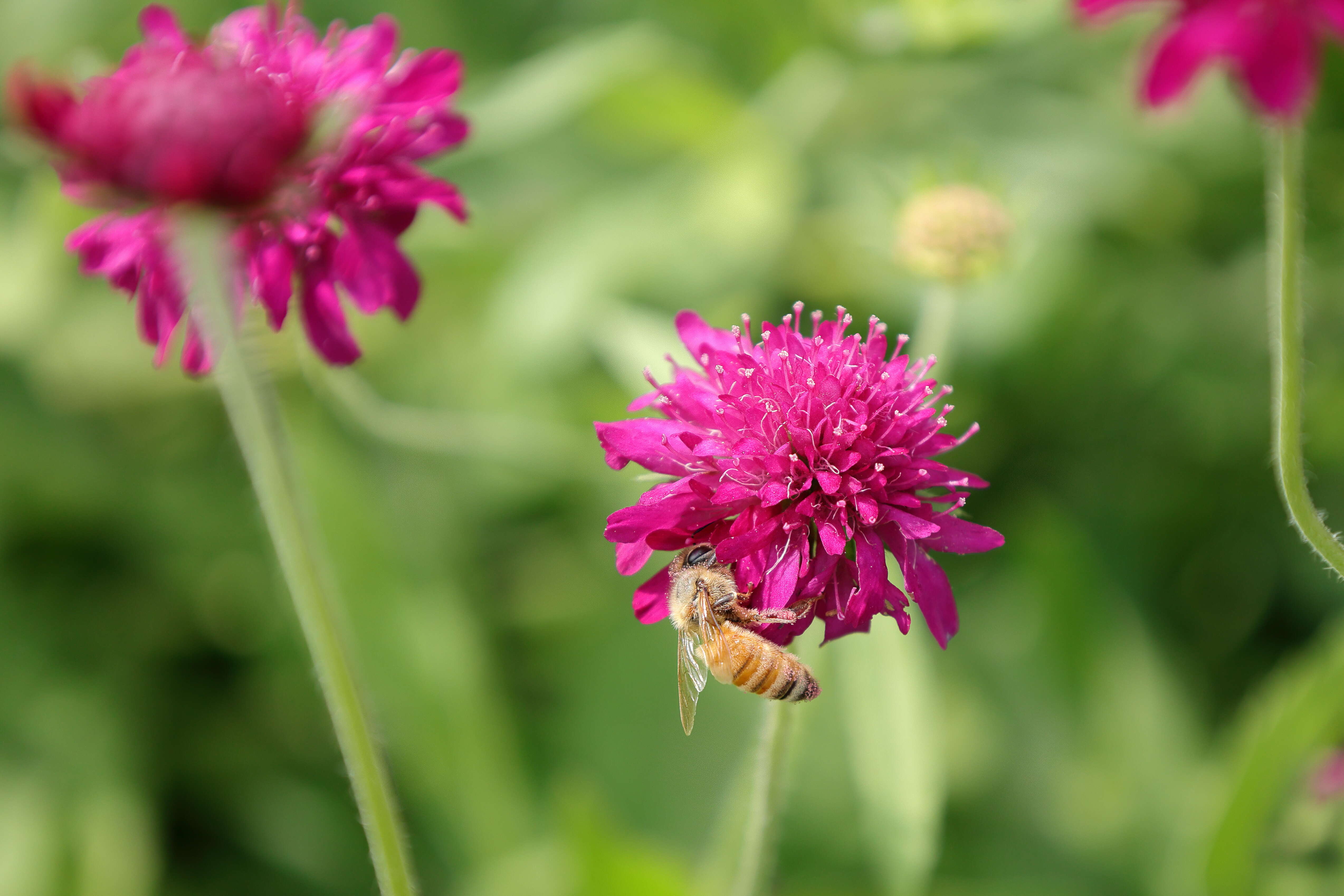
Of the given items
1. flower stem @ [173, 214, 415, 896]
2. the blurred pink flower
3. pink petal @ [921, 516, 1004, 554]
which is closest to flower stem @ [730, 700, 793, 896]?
pink petal @ [921, 516, 1004, 554]

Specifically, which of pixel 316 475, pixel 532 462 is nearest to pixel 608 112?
pixel 532 462

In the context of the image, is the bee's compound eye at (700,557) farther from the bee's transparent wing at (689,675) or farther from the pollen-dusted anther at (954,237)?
the pollen-dusted anther at (954,237)

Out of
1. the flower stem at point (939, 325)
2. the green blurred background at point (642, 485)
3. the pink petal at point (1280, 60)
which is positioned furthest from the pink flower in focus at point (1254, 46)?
the green blurred background at point (642, 485)

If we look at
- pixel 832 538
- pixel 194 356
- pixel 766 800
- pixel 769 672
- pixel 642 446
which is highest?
pixel 194 356

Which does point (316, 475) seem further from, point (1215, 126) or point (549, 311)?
point (1215, 126)

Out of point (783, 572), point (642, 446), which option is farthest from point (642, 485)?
point (783, 572)

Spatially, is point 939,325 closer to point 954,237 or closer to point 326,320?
point 954,237
